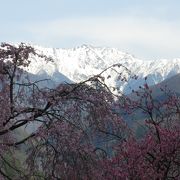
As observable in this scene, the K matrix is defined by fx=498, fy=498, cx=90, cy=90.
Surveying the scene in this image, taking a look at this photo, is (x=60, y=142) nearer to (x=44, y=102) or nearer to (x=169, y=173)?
(x=44, y=102)

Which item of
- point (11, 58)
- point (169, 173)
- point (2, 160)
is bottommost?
point (169, 173)

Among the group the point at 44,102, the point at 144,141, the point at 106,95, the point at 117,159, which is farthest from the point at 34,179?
the point at 144,141

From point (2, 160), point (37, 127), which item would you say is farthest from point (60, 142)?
point (2, 160)

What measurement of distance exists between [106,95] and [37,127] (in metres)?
1.74

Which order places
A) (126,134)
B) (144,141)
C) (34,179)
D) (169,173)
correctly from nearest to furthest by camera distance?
(34,179), (126,134), (169,173), (144,141)

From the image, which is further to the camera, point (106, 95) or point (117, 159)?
point (117, 159)

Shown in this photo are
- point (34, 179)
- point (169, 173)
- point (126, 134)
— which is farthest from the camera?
point (169, 173)

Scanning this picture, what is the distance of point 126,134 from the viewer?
11828 millimetres

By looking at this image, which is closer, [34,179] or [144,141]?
[34,179]

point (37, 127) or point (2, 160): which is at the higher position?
point (37, 127)

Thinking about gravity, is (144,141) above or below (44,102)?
below

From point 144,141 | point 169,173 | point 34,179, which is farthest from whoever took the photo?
point 144,141

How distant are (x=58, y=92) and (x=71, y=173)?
1883 millimetres

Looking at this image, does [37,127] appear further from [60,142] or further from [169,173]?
[169,173]
